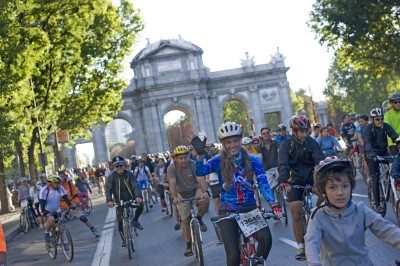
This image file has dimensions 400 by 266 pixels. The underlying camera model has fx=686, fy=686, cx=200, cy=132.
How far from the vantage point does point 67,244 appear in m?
13.1

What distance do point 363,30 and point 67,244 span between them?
76.2ft

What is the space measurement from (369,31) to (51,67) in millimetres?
15320

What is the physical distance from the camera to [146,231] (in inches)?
646

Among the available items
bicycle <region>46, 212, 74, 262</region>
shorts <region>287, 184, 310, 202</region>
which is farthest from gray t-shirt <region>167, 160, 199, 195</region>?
shorts <region>287, 184, 310, 202</region>

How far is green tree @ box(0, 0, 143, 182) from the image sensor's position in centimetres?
2630

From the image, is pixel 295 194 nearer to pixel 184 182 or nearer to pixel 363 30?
pixel 184 182

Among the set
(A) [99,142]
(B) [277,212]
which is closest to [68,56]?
(B) [277,212]

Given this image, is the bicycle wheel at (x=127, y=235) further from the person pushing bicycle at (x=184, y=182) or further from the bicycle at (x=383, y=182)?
the bicycle at (x=383, y=182)

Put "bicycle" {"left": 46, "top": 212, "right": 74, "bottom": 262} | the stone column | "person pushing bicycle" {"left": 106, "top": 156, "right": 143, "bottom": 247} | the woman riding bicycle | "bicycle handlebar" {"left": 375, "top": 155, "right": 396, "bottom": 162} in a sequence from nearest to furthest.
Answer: the woman riding bicycle
"bicycle handlebar" {"left": 375, "top": 155, "right": 396, "bottom": 162}
"person pushing bicycle" {"left": 106, "top": 156, "right": 143, "bottom": 247}
"bicycle" {"left": 46, "top": 212, "right": 74, "bottom": 262}
the stone column

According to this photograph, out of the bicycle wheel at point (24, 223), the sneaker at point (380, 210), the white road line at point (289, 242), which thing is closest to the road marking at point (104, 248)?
the white road line at point (289, 242)

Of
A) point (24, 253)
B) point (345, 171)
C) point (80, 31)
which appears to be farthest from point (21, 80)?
point (345, 171)

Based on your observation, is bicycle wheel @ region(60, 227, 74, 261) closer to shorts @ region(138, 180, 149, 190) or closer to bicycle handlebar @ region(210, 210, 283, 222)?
bicycle handlebar @ region(210, 210, 283, 222)

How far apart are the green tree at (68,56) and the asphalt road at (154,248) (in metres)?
8.89

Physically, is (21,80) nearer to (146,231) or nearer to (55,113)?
(55,113)
